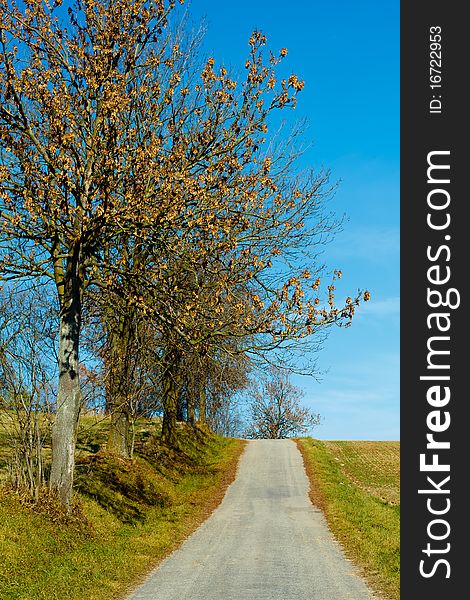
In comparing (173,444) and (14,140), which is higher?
(14,140)

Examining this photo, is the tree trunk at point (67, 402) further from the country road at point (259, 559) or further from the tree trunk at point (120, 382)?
the tree trunk at point (120, 382)

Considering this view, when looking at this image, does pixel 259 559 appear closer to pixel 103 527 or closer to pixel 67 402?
pixel 103 527

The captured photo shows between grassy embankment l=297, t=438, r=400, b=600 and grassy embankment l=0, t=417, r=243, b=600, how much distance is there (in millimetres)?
3672

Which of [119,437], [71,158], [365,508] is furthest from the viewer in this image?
[119,437]

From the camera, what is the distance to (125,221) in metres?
12.9

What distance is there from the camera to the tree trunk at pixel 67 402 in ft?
46.9

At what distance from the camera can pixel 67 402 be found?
47.3 feet

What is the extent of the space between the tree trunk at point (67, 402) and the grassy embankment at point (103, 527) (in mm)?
691

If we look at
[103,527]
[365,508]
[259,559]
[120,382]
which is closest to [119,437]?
[120,382]

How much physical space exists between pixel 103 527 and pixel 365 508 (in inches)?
318

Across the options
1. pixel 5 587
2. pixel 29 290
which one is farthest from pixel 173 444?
pixel 5 587

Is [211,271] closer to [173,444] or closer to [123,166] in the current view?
[123,166]

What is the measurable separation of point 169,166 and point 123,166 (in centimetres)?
97

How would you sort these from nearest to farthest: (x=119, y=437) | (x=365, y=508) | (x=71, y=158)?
(x=71, y=158) → (x=365, y=508) → (x=119, y=437)
